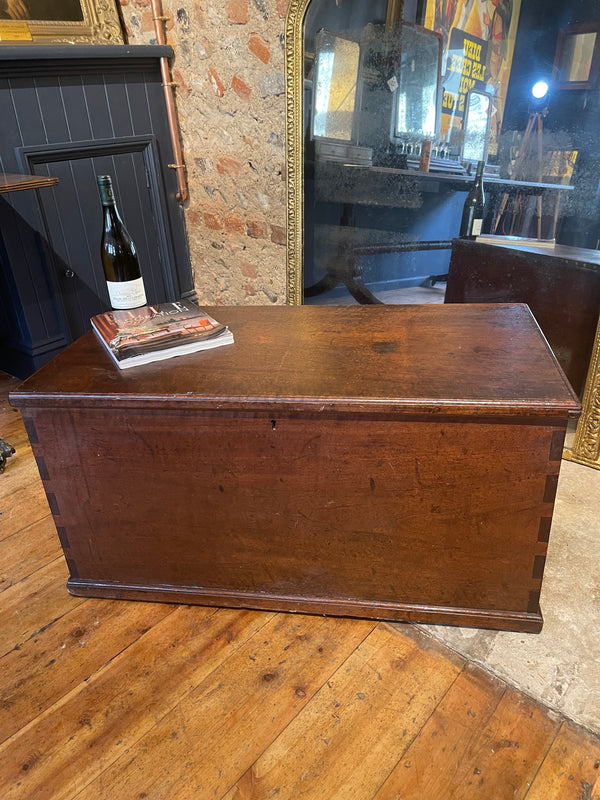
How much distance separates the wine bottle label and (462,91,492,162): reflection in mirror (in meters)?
1.23

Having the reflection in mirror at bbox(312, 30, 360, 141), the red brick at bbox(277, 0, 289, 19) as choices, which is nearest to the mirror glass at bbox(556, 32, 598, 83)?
the reflection in mirror at bbox(312, 30, 360, 141)

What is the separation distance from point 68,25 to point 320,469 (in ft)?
7.75

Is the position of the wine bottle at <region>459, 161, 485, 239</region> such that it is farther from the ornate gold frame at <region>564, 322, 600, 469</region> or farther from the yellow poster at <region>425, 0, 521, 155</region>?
the ornate gold frame at <region>564, 322, 600, 469</region>

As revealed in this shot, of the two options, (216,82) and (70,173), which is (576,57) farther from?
(70,173)

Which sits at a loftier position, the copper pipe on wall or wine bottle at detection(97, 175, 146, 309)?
the copper pipe on wall

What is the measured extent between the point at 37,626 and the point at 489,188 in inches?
77.0

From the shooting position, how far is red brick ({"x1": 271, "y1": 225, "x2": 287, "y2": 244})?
2.46 metres

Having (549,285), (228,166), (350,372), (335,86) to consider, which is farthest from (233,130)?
(350,372)

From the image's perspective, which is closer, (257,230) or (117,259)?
(117,259)

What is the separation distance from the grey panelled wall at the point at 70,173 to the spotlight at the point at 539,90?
1636 mm

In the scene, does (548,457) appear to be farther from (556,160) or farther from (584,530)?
(556,160)

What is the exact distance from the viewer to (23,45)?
2184 millimetres

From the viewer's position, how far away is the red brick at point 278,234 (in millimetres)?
2455

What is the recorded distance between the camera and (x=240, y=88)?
234cm
